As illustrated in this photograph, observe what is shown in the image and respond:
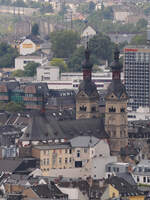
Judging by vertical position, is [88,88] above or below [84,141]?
above

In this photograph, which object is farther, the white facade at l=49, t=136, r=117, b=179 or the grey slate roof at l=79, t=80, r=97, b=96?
the grey slate roof at l=79, t=80, r=97, b=96

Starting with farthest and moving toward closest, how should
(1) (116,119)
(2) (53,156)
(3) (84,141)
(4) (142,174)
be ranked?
(1) (116,119) < (3) (84,141) < (2) (53,156) < (4) (142,174)

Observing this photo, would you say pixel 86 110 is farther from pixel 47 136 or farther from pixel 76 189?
pixel 76 189

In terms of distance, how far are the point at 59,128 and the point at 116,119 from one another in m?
6.24

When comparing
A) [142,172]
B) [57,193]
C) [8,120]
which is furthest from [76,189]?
[8,120]

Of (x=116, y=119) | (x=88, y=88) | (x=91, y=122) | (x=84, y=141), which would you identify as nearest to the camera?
(x=84, y=141)

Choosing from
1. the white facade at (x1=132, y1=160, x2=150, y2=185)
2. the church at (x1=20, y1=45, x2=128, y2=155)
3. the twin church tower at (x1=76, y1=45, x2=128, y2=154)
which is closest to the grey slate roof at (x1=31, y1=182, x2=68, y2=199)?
the white facade at (x1=132, y1=160, x2=150, y2=185)

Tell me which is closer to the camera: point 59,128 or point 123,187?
point 123,187

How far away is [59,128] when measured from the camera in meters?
167

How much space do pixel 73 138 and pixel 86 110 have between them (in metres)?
10.9

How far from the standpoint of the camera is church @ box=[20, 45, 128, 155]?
164m

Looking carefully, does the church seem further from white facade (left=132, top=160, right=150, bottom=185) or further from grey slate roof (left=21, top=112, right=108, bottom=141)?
white facade (left=132, top=160, right=150, bottom=185)

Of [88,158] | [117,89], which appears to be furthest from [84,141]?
[117,89]

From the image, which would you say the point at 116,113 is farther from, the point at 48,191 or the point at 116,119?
the point at 48,191
